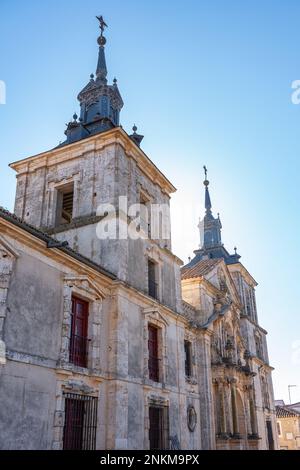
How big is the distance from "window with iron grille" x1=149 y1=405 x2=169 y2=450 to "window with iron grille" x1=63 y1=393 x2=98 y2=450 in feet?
9.58

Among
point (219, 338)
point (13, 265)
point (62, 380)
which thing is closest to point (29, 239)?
point (13, 265)

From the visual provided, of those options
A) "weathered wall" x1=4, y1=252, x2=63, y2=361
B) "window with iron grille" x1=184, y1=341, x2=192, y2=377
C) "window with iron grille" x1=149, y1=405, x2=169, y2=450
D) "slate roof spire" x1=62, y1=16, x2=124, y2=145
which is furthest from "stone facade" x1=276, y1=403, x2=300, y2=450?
"weathered wall" x1=4, y1=252, x2=63, y2=361

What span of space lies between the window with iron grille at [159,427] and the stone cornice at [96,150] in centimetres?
877

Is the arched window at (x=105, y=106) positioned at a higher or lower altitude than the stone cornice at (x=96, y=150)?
higher

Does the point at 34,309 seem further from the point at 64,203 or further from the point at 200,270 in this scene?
the point at 200,270

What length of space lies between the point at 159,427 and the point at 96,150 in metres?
9.70

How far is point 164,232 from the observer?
58.0ft

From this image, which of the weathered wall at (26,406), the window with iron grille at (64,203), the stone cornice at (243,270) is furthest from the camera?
the stone cornice at (243,270)

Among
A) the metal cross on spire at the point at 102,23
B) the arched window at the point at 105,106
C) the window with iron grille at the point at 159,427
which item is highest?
the metal cross on spire at the point at 102,23

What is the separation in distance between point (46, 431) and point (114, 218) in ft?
22.3

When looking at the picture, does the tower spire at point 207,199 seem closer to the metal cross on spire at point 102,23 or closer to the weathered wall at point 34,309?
the metal cross on spire at point 102,23

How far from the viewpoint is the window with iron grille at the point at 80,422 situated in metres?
10.5

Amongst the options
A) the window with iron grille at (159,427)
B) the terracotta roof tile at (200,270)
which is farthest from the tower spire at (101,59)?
the window with iron grille at (159,427)

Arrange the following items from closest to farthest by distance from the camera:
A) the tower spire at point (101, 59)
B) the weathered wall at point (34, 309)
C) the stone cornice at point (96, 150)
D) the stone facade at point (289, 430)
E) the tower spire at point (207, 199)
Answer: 1. the weathered wall at point (34, 309)
2. the stone cornice at point (96, 150)
3. the tower spire at point (101, 59)
4. the tower spire at point (207, 199)
5. the stone facade at point (289, 430)
